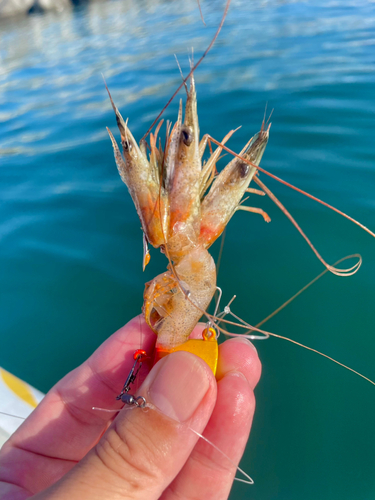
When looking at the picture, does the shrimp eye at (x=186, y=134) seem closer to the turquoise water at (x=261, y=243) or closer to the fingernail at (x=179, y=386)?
the fingernail at (x=179, y=386)

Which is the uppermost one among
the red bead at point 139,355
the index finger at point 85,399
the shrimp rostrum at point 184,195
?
the shrimp rostrum at point 184,195

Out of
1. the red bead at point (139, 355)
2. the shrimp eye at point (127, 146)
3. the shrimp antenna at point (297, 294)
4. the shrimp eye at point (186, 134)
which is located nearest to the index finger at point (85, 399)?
the red bead at point (139, 355)

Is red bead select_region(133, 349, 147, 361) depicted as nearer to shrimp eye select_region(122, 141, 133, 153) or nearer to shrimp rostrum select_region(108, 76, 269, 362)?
shrimp rostrum select_region(108, 76, 269, 362)

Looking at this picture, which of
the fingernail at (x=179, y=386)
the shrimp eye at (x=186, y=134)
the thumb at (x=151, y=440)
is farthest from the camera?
the shrimp eye at (x=186, y=134)

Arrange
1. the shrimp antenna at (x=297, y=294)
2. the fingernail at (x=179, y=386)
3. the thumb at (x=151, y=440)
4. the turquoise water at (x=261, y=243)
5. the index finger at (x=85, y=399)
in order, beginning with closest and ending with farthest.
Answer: the thumb at (x=151, y=440), the fingernail at (x=179, y=386), the turquoise water at (x=261, y=243), the index finger at (x=85, y=399), the shrimp antenna at (x=297, y=294)

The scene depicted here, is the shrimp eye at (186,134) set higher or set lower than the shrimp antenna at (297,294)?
higher

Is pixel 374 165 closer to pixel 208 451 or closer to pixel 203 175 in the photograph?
pixel 203 175

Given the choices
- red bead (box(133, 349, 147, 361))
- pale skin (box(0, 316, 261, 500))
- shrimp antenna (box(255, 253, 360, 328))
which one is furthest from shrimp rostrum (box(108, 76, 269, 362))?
shrimp antenna (box(255, 253, 360, 328))
